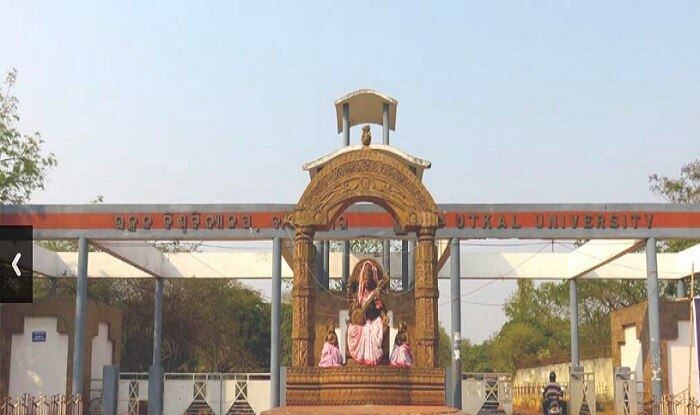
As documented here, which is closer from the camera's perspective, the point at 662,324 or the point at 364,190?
the point at 364,190

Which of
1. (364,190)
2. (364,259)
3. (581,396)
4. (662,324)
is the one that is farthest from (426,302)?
(662,324)

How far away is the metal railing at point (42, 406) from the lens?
653 inches

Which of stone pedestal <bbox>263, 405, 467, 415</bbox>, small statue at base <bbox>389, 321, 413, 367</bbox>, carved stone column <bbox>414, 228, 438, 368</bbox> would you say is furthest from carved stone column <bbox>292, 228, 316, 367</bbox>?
carved stone column <bbox>414, 228, 438, 368</bbox>

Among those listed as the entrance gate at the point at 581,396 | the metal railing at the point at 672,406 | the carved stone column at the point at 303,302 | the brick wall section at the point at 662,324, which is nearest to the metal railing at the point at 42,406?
the carved stone column at the point at 303,302

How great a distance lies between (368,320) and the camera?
15.5 m

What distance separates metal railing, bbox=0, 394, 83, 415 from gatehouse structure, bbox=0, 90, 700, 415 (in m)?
0.68

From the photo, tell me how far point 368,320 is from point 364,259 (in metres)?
1.23

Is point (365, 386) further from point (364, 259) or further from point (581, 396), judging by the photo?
point (581, 396)

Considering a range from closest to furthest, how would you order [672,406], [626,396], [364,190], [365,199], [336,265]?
[364,190]
[365,199]
[672,406]
[626,396]
[336,265]

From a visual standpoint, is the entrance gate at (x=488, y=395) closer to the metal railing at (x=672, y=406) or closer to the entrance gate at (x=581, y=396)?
the entrance gate at (x=581, y=396)

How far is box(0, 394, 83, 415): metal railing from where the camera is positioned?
16.6 m

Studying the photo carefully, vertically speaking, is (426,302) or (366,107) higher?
(366,107)

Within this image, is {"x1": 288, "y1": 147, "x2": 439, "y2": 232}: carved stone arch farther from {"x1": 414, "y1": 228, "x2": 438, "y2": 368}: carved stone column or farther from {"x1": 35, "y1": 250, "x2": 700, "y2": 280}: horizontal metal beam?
{"x1": 35, "y1": 250, "x2": 700, "y2": 280}: horizontal metal beam

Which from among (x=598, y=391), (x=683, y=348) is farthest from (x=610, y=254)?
(x=598, y=391)
